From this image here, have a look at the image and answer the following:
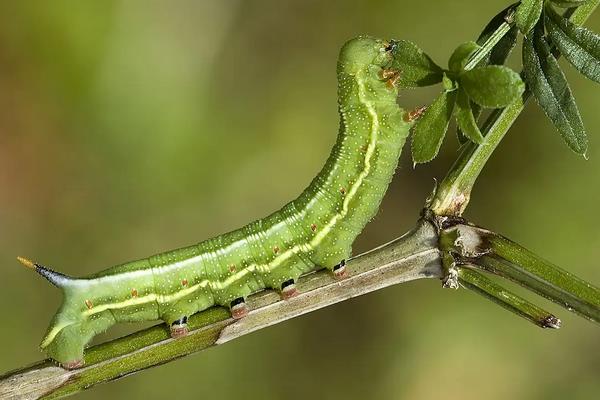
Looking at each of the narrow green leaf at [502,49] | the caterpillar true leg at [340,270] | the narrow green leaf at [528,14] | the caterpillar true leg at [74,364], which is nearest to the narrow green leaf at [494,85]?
the narrow green leaf at [528,14]

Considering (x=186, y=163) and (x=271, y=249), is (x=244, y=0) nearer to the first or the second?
(x=186, y=163)

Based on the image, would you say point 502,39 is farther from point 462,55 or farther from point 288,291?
point 288,291

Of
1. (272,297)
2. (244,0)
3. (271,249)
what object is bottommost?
(272,297)

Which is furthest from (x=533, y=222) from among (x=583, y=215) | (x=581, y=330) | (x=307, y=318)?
(x=307, y=318)

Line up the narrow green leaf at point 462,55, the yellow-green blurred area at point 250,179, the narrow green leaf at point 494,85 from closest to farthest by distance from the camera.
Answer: the narrow green leaf at point 494,85 → the narrow green leaf at point 462,55 → the yellow-green blurred area at point 250,179

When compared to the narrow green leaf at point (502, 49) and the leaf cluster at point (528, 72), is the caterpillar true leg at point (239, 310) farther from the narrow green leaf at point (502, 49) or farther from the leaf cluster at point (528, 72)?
the narrow green leaf at point (502, 49)

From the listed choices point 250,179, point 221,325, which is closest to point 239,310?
point 221,325
